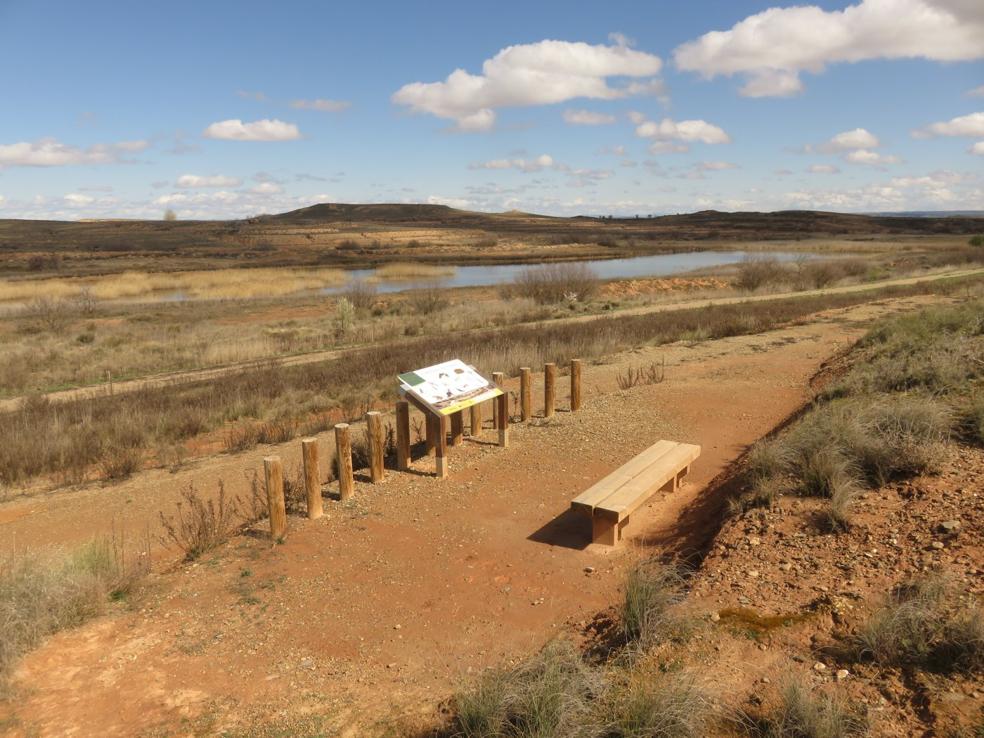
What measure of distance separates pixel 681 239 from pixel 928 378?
10587cm

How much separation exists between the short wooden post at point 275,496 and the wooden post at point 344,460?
0.84 meters

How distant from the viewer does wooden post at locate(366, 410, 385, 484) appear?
7797mm

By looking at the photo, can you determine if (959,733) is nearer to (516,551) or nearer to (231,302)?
(516,551)

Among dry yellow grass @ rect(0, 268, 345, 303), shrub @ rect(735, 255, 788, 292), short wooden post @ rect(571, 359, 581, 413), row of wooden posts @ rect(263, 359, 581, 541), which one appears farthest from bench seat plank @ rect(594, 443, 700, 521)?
dry yellow grass @ rect(0, 268, 345, 303)

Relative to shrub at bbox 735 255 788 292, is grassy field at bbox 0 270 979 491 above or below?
below

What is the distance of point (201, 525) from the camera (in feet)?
22.2

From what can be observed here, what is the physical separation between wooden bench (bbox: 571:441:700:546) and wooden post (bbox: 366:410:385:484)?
8.22 feet

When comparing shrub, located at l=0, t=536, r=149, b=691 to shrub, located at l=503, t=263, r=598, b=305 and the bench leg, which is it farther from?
shrub, located at l=503, t=263, r=598, b=305

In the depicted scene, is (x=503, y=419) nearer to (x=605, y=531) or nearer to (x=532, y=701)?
(x=605, y=531)

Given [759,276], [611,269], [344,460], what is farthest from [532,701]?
[611,269]

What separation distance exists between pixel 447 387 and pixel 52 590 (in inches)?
166

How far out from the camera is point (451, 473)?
27.5 feet

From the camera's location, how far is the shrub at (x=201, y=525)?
666 cm

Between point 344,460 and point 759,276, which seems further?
point 759,276
